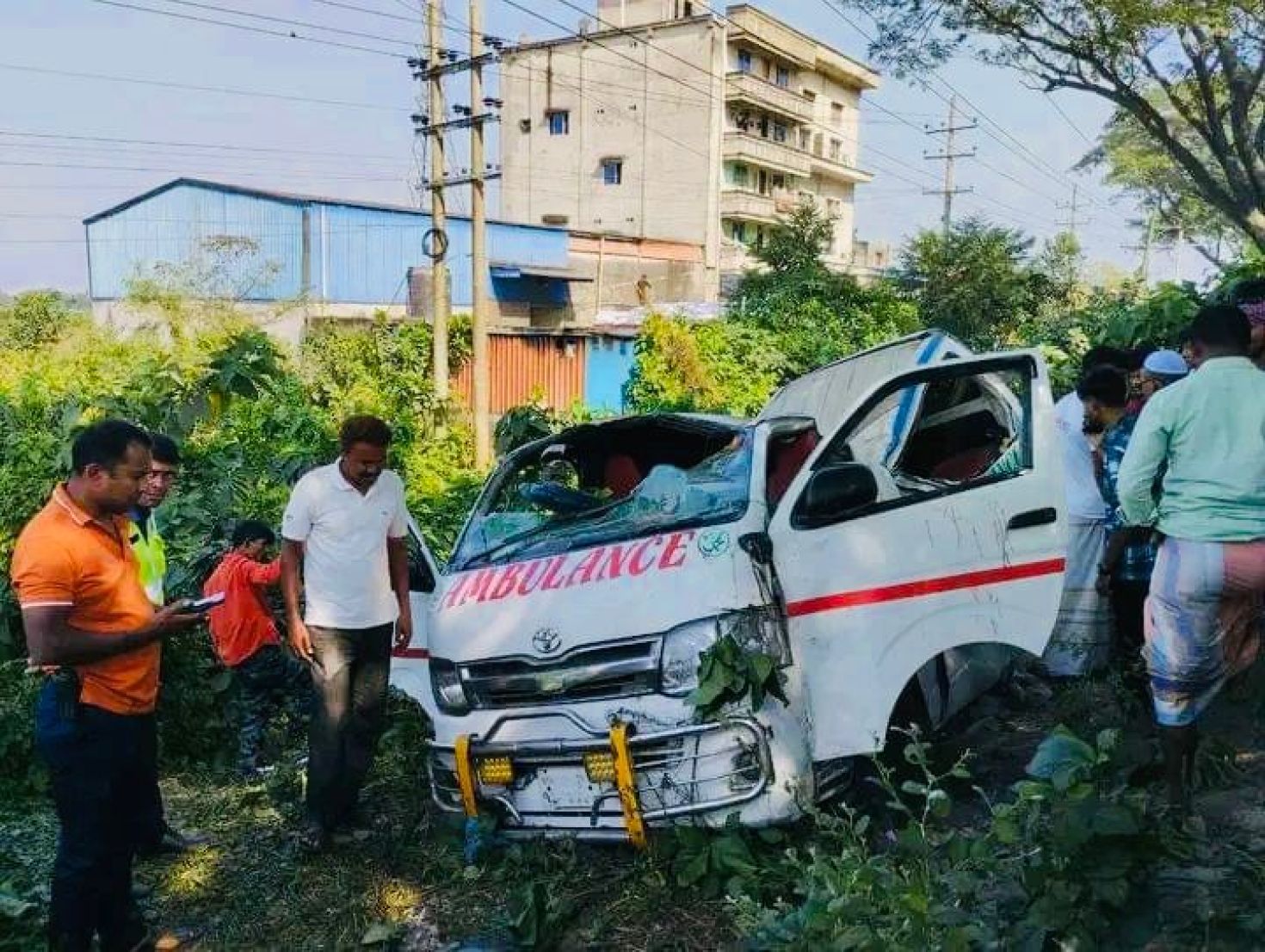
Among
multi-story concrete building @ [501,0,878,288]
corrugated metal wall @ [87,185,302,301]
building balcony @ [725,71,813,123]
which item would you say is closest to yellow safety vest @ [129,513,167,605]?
corrugated metal wall @ [87,185,302,301]

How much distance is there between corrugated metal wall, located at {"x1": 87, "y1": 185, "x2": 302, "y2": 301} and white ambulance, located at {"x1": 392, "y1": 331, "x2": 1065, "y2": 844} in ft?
71.1

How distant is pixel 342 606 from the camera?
14.8 ft

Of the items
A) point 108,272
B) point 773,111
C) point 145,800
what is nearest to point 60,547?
point 145,800

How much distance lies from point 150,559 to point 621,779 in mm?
2200

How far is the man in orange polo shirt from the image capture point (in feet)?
10.8

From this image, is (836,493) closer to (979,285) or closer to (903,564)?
(903,564)

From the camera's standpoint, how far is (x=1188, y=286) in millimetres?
10320

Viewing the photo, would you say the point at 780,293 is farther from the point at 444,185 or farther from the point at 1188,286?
the point at 1188,286

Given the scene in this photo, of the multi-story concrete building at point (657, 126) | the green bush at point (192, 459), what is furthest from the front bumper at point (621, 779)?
the multi-story concrete building at point (657, 126)

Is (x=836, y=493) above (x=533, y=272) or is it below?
below

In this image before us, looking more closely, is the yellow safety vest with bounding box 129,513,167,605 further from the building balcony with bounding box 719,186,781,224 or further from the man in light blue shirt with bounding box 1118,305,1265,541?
the building balcony with bounding box 719,186,781,224

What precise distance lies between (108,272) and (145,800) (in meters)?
31.2

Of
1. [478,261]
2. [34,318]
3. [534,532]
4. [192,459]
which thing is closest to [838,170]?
[34,318]

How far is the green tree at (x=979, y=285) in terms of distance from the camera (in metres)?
25.3
